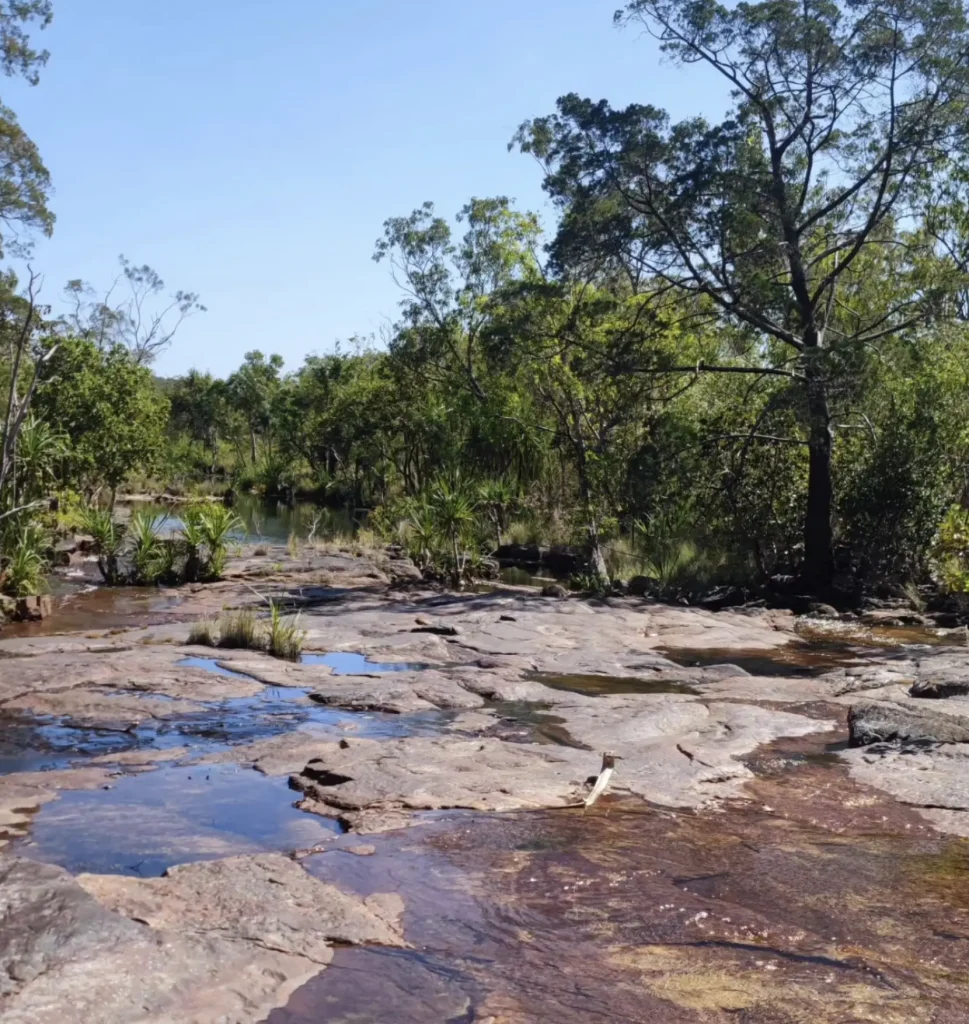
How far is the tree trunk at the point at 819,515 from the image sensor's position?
18328 mm

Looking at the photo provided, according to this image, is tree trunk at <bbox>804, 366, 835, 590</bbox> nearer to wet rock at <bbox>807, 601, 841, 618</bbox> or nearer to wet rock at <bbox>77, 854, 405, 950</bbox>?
wet rock at <bbox>807, 601, 841, 618</bbox>

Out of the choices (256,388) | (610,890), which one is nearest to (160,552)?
(610,890)

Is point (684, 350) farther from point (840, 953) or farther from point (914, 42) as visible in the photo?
point (840, 953)

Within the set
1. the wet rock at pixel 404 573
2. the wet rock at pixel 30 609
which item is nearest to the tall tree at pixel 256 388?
the wet rock at pixel 404 573

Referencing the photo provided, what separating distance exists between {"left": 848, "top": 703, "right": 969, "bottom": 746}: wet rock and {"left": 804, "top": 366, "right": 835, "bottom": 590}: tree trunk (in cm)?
991

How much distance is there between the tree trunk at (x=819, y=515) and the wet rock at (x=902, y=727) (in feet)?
32.5

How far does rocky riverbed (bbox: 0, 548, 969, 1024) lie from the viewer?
4062 millimetres

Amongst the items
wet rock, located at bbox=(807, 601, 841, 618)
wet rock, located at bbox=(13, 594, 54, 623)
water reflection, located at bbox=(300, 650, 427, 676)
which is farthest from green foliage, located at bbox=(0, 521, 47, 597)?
wet rock, located at bbox=(807, 601, 841, 618)

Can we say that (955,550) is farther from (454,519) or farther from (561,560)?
(561,560)

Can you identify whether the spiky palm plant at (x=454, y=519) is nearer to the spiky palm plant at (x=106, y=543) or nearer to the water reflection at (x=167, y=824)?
the spiky palm plant at (x=106, y=543)

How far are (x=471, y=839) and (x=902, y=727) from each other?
3.96 meters

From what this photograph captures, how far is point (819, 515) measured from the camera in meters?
18.8

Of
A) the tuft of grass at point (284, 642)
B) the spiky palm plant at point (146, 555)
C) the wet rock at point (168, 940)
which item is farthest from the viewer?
the spiky palm plant at point (146, 555)

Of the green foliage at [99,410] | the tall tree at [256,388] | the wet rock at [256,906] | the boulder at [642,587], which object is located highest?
the tall tree at [256,388]
